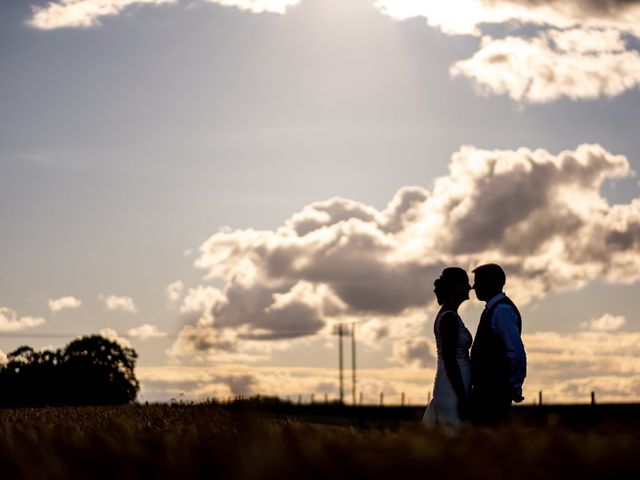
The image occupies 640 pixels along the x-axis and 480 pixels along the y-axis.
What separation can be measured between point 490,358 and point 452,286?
78 centimetres

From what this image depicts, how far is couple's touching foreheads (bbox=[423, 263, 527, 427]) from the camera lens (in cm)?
1016

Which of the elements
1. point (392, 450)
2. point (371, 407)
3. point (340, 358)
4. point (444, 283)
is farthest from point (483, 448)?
point (340, 358)

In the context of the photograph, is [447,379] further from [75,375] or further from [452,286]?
[75,375]

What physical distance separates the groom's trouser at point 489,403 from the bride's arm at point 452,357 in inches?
4.6

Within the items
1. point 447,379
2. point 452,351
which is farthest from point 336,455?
point 447,379

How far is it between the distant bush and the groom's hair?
82.2 meters

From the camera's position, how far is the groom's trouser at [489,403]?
33.2 ft

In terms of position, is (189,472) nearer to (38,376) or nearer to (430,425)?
(430,425)

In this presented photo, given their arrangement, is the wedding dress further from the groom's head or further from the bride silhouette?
the groom's head

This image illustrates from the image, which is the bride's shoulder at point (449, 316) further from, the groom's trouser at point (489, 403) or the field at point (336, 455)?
the field at point (336, 455)

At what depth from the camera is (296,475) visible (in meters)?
2.87

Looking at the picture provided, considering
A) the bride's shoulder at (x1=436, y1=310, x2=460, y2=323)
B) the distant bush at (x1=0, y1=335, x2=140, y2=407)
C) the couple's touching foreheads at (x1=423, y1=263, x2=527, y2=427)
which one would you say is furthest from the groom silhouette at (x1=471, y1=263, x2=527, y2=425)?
the distant bush at (x1=0, y1=335, x2=140, y2=407)

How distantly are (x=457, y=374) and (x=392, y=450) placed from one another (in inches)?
301

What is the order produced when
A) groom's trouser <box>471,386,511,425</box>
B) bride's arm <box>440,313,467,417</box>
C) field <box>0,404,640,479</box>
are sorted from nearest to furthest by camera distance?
field <box>0,404,640,479</box> → groom's trouser <box>471,386,511,425</box> → bride's arm <box>440,313,467,417</box>
